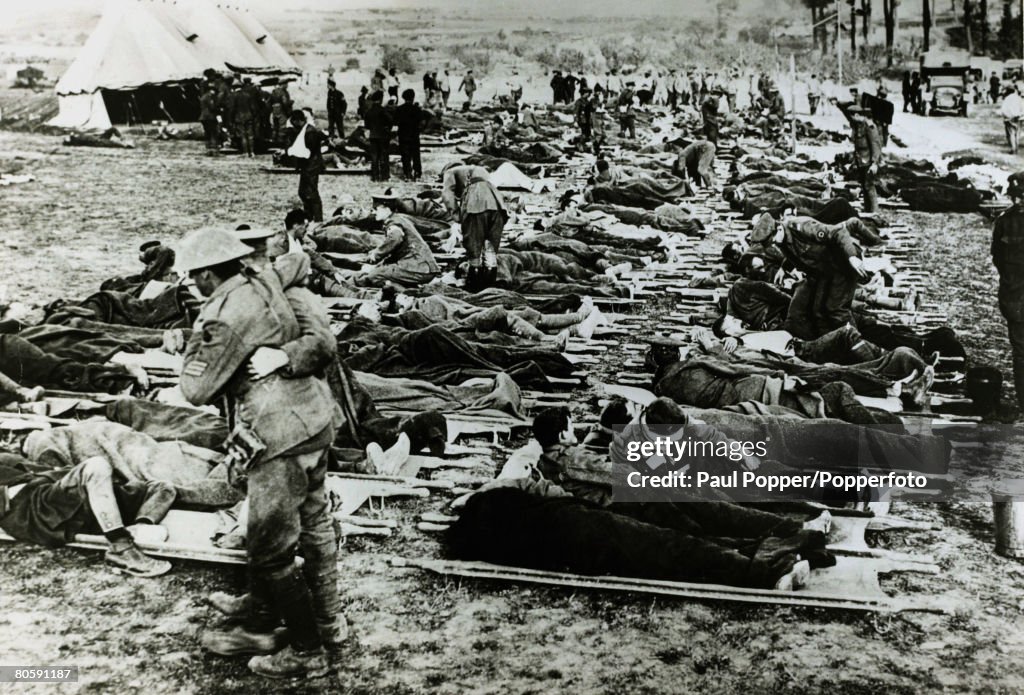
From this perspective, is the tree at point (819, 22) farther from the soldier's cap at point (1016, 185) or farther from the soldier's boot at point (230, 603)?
the soldier's boot at point (230, 603)

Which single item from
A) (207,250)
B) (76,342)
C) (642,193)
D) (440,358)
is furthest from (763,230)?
(76,342)

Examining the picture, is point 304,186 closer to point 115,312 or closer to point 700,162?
point 115,312

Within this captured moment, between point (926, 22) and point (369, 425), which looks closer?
point (369, 425)

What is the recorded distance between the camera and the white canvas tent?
566cm

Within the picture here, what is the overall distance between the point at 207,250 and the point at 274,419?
0.79 meters

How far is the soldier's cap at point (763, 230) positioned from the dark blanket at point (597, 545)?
1654 mm

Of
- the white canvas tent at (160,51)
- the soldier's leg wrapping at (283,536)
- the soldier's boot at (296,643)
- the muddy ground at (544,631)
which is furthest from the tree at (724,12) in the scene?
the soldier's boot at (296,643)

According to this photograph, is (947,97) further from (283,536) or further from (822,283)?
(283,536)

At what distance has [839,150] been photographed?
18.7ft

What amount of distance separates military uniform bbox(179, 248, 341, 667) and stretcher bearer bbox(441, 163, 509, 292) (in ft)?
3.93

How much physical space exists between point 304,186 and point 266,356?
1.70 metres

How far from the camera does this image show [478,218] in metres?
5.59

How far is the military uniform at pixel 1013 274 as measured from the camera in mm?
5195

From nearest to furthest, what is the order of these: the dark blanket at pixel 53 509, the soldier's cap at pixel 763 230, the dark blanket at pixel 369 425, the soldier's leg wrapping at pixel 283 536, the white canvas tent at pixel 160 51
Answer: the soldier's leg wrapping at pixel 283 536, the dark blanket at pixel 53 509, the dark blanket at pixel 369 425, the soldier's cap at pixel 763 230, the white canvas tent at pixel 160 51
